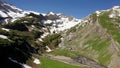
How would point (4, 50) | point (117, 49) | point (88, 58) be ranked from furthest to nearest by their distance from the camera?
point (88, 58), point (117, 49), point (4, 50)

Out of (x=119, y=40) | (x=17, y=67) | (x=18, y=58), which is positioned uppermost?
(x=119, y=40)

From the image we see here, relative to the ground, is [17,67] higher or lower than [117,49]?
lower

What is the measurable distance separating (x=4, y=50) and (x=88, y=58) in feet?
301

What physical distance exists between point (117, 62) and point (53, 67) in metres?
56.0

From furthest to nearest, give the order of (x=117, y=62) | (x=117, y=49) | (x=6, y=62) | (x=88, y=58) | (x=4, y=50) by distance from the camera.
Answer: (x=88, y=58), (x=117, y=49), (x=117, y=62), (x=4, y=50), (x=6, y=62)

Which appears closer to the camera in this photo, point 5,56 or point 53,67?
point 5,56

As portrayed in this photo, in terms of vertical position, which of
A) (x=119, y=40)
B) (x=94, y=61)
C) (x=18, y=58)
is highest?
(x=119, y=40)

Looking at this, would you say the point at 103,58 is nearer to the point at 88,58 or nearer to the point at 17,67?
the point at 88,58

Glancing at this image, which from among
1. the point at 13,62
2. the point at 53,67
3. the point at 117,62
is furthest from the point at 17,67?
the point at 117,62

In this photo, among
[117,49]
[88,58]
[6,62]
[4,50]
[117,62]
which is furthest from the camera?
[88,58]

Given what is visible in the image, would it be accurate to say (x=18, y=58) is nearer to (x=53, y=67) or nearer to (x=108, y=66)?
(x=53, y=67)

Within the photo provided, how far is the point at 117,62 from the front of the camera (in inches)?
6649

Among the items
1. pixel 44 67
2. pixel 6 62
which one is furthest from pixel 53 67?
pixel 6 62

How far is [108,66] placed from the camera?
173250 millimetres
